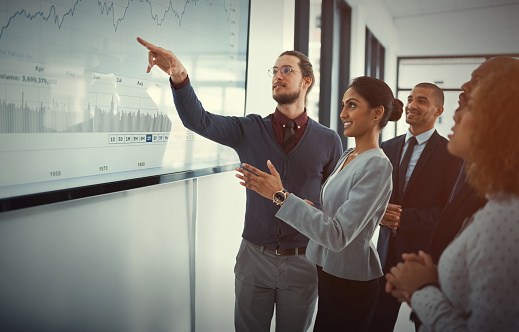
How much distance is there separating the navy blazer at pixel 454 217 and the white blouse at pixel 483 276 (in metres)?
0.05

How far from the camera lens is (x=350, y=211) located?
1256 mm

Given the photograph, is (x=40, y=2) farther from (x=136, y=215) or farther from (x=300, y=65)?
(x=300, y=65)

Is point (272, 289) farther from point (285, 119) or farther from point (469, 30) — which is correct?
point (469, 30)

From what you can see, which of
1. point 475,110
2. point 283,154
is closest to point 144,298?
point 283,154

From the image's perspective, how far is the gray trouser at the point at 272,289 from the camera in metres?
1.72

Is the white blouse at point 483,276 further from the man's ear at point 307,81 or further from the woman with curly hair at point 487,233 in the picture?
the man's ear at point 307,81

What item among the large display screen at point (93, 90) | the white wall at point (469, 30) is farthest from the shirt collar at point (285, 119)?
the white wall at point (469, 30)

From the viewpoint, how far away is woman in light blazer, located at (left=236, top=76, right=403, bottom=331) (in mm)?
1265

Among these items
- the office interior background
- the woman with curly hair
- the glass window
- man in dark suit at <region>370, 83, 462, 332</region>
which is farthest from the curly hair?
the glass window

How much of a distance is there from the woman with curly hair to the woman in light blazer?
1.59ft

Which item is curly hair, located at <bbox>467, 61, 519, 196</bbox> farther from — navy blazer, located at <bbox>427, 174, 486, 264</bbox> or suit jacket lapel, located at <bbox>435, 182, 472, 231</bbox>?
suit jacket lapel, located at <bbox>435, 182, 472, 231</bbox>

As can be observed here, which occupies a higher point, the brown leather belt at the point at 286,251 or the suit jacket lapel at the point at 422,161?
the suit jacket lapel at the point at 422,161

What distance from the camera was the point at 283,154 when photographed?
175cm

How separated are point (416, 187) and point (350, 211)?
3.15ft
